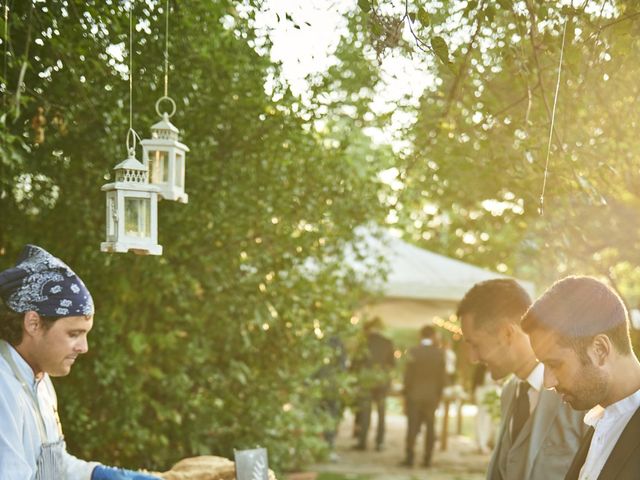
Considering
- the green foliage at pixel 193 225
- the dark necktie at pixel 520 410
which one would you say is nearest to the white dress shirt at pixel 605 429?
the dark necktie at pixel 520 410

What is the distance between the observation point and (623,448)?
2531 mm

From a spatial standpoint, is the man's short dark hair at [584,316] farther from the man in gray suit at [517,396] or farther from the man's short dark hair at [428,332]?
the man's short dark hair at [428,332]

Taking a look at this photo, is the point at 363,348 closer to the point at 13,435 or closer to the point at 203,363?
the point at 203,363

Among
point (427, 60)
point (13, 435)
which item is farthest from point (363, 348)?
point (13, 435)

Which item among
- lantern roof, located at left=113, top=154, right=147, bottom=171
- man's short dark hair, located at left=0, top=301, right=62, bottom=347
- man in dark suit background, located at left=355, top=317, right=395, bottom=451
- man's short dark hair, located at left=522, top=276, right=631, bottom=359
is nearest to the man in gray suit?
man's short dark hair, located at left=522, top=276, right=631, bottom=359

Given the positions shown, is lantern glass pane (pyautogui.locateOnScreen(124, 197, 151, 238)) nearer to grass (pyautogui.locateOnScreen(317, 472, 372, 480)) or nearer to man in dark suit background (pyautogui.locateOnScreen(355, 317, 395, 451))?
grass (pyautogui.locateOnScreen(317, 472, 372, 480))

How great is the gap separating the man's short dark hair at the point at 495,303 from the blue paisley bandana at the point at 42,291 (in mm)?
→ 1665

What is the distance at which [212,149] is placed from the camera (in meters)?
6.09

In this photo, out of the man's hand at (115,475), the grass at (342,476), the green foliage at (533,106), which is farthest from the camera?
the grass at (342,476)

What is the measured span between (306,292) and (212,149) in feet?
5.14

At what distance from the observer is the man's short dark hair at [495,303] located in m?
3.95

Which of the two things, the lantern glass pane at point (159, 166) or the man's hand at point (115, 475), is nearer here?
the man's hand at point (115, 475)

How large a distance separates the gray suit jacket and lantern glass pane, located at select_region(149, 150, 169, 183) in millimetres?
1766

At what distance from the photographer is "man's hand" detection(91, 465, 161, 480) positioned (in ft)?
11.1
